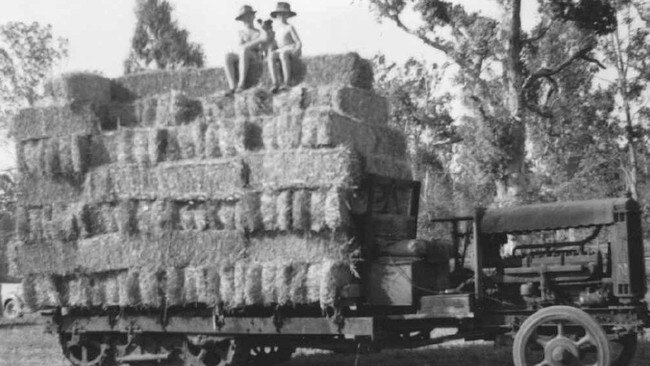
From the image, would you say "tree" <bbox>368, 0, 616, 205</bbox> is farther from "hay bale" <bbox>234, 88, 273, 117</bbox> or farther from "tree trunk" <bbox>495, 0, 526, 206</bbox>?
"hay bale" <bbox>234, 88, 273, 117</bbox>

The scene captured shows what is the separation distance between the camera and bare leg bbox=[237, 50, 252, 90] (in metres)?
11.7

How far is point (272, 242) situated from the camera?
415 inches

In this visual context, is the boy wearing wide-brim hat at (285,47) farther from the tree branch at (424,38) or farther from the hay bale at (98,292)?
the tree branch at (424,38)

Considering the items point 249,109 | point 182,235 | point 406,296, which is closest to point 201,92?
point 249,109

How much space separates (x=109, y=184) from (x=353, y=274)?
3.49m

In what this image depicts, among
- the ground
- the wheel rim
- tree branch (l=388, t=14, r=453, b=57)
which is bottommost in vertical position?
the wheel rim

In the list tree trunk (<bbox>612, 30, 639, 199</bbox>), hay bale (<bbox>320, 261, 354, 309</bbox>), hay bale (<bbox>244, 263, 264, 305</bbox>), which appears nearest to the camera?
hay bale (<bbox>320, 261, 354, 309</bbox>)

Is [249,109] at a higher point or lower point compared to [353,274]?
higher

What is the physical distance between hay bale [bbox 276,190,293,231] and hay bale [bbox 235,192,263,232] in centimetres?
26

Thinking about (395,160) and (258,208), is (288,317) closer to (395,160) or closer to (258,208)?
(258,208)

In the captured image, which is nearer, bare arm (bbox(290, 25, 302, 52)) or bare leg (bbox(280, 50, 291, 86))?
bare leg (bbox(280, 50, 291, 86))

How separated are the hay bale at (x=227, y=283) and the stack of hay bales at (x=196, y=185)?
0.01 metres

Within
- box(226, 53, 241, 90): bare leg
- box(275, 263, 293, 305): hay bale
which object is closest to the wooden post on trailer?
box(275, 263, 293, 305): hay bale

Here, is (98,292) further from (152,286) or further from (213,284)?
(213,284)
